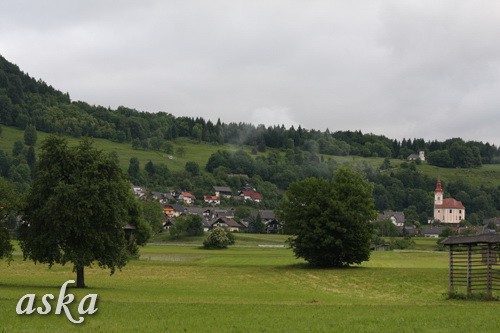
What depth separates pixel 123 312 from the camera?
3212 cm

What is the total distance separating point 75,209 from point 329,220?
3519 centimetres

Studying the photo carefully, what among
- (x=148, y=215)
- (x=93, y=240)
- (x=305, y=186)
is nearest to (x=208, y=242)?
(x=148, y=215)

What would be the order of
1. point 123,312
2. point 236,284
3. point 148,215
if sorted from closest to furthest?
point 123,312
point 236,284
point 148,215

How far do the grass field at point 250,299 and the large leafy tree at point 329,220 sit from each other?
10.4 feet

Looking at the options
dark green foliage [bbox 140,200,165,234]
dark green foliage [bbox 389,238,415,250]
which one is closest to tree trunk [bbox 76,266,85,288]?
dark green foliage [bbox 389,238,415,250]

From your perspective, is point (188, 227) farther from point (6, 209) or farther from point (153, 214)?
point (6, 209)

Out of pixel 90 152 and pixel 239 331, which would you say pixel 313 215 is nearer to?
pixel 90 152

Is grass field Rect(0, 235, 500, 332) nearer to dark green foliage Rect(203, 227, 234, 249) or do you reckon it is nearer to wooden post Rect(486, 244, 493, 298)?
wooden post Rect(486, 244, 493, 298)

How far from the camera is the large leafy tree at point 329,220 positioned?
77500 millimetres

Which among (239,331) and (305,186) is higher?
(305,186)

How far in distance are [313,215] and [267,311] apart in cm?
4641

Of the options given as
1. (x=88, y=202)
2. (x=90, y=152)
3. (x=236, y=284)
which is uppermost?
(x=90, y=152)

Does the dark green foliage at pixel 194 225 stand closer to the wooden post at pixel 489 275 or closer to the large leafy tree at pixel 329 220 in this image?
the large leafy tree at pixel 329 220

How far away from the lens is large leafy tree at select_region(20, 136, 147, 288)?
162 feet
